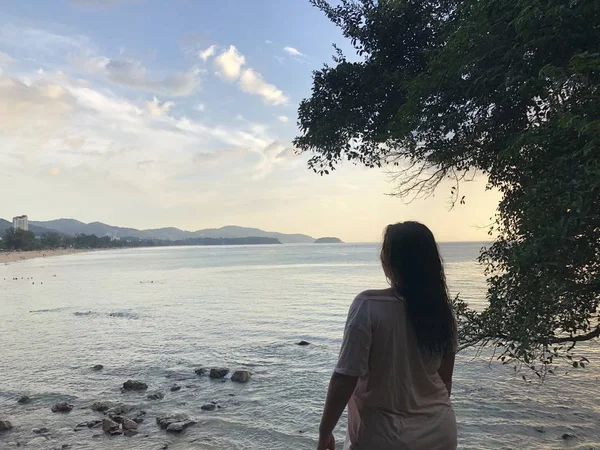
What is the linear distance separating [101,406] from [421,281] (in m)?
11.8

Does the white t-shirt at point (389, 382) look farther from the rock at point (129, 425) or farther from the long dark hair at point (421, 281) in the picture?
the rock at point (129, 425)

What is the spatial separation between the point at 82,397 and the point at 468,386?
11.2m

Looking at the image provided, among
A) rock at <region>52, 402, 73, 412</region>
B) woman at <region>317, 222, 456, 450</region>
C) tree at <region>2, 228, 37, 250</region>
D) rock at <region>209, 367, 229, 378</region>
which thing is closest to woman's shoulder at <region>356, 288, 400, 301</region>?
woman at <region>317, 222, 456, 450</region>

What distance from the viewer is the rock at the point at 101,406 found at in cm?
1143

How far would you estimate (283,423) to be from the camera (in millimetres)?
10406

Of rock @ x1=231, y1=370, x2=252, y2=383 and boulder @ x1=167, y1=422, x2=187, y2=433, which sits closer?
boulder @ x1=167, y1=422, x2=187, y2=433

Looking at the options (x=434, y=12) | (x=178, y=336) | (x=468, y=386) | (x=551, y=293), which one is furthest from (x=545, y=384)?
(x=178, y=336)

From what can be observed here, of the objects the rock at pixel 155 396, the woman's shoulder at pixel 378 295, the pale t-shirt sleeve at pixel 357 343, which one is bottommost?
the rock at pixel 155 396

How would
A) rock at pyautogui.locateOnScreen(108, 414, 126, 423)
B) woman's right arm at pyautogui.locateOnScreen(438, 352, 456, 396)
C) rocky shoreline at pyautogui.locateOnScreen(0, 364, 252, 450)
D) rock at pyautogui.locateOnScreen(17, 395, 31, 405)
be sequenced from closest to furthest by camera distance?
woman's right arm at pyautogui.locateOnScreen(438, 352, 456, 396)
rocky shoreline at pyautogui.locateOnScreen(0, 364, 252, 450)
rock at pyautogui.locateOnScreen(108, 414, 126, 423)
rock at pyautogui.locateOnScreen(17, 395, 31, 405)

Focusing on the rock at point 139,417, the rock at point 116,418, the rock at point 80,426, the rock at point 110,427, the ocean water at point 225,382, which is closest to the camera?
the ocean water at point 225,382

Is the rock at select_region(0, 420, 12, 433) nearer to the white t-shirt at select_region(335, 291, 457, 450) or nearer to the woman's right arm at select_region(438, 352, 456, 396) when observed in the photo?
the white t-shirt at select_region(335, 291, 457, 450)

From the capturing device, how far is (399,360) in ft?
7.41

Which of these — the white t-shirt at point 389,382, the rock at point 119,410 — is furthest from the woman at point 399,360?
the rock at point 119,410

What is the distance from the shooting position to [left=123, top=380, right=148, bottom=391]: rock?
13.3 meters
